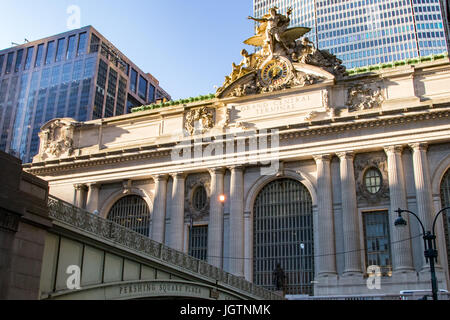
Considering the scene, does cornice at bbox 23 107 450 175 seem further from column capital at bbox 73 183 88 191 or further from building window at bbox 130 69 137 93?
building window at bbox 130 69 137 93

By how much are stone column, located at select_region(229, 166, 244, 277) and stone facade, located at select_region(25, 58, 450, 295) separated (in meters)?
0.08

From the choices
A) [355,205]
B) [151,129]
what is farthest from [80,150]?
[355,205]

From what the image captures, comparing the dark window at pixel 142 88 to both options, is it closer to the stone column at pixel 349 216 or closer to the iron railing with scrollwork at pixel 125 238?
the stone column at pixel 349 216

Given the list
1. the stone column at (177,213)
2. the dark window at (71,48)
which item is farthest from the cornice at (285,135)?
the dark window at (71,48)

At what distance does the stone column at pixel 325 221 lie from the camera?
3847cm

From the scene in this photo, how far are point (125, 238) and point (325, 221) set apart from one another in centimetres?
2257

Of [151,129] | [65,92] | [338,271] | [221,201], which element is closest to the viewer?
Answer: [338,271]

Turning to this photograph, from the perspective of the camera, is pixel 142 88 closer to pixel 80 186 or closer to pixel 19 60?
pixel 19 60

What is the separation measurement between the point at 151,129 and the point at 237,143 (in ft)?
31.7

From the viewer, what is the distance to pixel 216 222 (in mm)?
43062

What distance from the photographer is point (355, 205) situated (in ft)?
128

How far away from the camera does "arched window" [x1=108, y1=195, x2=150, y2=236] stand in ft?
155

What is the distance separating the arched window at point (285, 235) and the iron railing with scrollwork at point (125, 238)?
1300 cm

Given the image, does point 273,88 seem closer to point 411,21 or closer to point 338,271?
point 338,271
